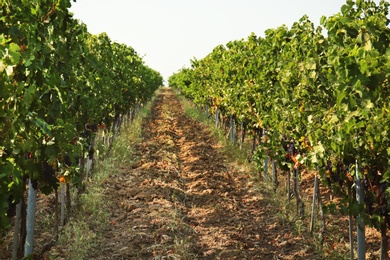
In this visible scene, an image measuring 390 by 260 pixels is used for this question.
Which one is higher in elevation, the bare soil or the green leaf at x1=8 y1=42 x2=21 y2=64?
the green leaf at x1=8 y1=42 x2=21 y2=64

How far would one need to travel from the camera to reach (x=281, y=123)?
7938 mm

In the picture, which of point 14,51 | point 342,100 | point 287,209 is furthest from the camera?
point 287,209

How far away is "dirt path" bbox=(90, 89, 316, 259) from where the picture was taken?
7156 mm

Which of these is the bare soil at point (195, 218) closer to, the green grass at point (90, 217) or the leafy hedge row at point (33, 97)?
the green grass at point (90, 217)

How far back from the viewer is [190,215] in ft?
29.4

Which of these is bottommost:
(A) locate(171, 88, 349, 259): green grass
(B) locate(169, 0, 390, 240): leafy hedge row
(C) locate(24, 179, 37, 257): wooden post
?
(A) locate(171, 88, 349, 259): green grass

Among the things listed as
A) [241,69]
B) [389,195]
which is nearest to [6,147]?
[389,195]

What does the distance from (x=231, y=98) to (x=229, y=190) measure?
3.73 m

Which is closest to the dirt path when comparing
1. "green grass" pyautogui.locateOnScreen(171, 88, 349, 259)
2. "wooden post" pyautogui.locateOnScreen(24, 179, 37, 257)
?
"green grass" pyautogui.locateOnScreen(171, 88, 349, 259)

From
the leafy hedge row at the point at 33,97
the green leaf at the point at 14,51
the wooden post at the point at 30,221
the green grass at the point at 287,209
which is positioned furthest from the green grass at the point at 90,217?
the green leaf at the point at 14,51

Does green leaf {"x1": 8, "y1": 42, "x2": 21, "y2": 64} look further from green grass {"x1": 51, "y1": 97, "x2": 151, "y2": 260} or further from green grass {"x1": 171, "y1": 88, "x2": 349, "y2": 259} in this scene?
green grass {"x1": 171, "y1": 88, "x2": 349, "y2": 259}

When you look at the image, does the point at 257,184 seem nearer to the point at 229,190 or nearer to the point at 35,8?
the point at 229,190

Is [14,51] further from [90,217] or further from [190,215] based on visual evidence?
[190,215]

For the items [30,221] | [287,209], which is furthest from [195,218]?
[30,221]
